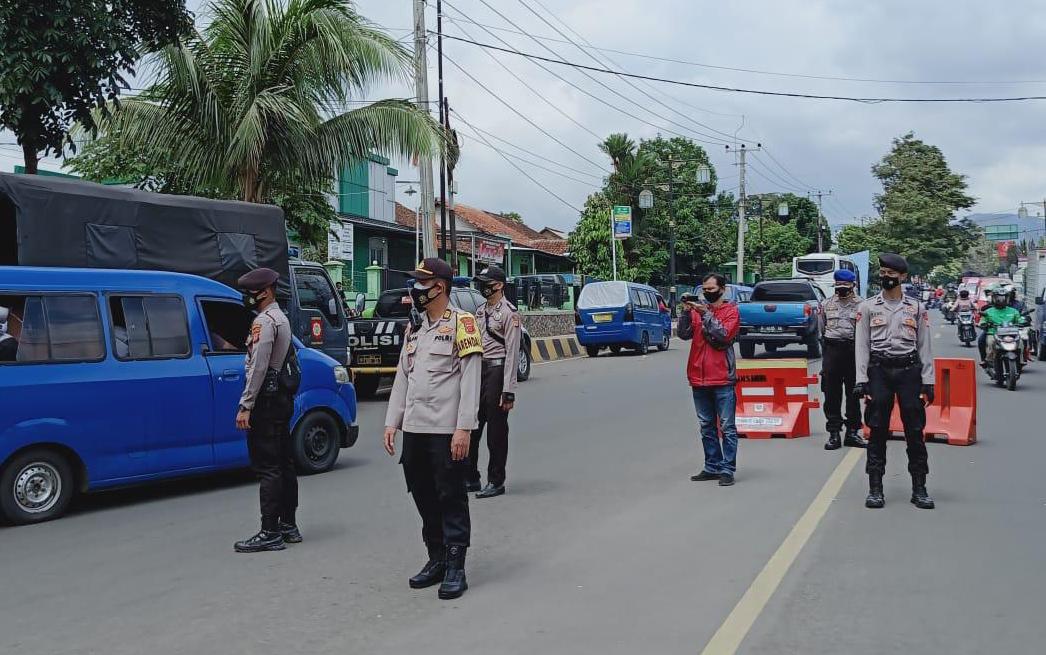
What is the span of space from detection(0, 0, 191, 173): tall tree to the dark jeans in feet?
24.5

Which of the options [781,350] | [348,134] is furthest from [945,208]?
[348,134]

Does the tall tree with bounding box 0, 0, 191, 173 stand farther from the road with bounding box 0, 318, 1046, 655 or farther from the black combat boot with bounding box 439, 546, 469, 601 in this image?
the black combat boot with bounding box 439, 546, 469, 601

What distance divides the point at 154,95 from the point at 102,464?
10.9m

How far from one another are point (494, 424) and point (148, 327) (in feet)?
9.49

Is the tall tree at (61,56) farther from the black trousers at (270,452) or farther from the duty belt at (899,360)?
the duty belt at (899,360)

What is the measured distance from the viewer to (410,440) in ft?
18.4

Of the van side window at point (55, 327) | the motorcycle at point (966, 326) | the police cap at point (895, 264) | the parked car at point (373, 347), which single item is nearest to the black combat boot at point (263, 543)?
the van side window at point (55, 327)

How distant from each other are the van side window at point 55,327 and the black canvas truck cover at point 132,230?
360 cm

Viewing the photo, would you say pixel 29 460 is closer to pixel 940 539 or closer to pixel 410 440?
pixel 410 440

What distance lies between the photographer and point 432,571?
571cm

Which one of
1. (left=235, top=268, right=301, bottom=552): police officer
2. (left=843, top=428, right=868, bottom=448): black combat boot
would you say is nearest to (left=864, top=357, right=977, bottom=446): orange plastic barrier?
(left=843, top=428, right=868, bottom=448): black combat boot

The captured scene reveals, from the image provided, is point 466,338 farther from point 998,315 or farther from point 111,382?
point 998,315

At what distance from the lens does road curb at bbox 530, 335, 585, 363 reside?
88.5 feet

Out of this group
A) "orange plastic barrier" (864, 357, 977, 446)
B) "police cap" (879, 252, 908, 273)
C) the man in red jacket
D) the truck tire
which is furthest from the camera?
the truck tire
